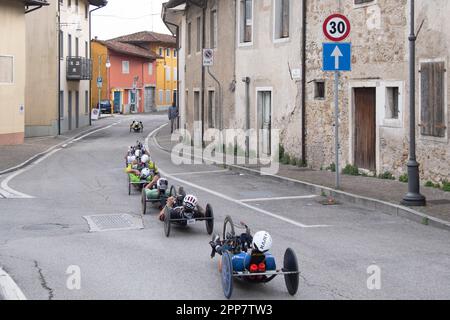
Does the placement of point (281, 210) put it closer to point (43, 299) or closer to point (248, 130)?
point (43, 299)

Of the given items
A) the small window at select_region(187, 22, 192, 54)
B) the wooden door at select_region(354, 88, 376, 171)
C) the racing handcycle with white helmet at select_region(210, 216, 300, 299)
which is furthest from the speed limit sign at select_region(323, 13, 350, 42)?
the small window at select_region(187, 22, 192, 54)

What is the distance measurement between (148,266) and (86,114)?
4156 centimetres

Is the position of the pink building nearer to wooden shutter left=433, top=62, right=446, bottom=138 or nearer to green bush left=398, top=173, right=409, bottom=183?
green bush left=398, top=173, right=409, bottom=183

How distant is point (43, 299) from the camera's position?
7453 mm

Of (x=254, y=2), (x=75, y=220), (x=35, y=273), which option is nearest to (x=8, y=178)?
(x=75, y=220)

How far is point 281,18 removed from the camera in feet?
74.4

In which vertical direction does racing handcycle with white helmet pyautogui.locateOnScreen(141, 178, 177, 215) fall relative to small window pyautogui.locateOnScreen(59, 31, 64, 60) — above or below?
below

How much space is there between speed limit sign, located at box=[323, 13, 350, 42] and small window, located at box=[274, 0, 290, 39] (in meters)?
6.94

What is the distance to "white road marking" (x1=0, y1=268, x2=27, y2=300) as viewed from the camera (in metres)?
7.52

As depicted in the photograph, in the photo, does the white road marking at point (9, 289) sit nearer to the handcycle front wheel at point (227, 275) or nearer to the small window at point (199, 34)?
the handcycle front wheel at point (227, 275)

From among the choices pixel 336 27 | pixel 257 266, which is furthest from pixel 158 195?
pixel 257 266

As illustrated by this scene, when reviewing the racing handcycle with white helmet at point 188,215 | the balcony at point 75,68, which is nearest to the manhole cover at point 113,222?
the racing handcycle with white helmet at point 188,215

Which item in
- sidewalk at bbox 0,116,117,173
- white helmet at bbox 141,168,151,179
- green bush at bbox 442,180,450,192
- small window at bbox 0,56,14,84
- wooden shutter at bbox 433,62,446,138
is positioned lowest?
green bush at bbox 442,180,450,192

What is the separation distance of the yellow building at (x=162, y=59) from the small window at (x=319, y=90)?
59.2 m
